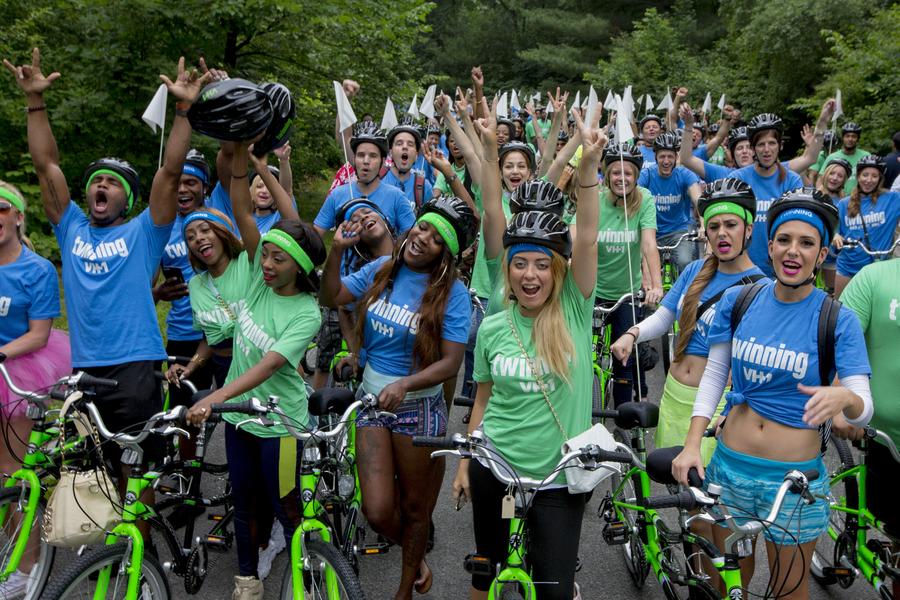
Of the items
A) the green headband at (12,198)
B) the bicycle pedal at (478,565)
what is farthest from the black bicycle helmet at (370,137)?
the bicycle pedal at (478,565)

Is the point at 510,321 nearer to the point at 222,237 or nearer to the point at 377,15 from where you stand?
the point at 222,237

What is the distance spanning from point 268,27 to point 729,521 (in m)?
14.0

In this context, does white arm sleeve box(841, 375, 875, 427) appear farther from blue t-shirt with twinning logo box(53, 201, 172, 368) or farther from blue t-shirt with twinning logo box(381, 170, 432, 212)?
blue t-shirt with twinning logo box(381, 170, 432, 212)

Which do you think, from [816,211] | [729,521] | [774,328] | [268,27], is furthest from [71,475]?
[268,27]

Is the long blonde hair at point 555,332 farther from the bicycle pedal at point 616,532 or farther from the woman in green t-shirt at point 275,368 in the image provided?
the bicycle pedal at point 616,532

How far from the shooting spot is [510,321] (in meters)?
3.92

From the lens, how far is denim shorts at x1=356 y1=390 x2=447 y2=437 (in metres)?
4.67

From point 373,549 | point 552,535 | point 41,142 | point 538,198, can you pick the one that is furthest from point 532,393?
point 41,142

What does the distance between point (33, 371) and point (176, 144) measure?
5.46 ft

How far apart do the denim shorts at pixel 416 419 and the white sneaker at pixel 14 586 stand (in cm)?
202

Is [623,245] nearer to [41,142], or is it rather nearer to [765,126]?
[765,126]

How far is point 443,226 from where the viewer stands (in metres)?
→ 4.70

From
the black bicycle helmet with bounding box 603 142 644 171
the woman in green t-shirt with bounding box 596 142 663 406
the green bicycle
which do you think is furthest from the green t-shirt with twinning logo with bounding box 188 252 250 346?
the green bicycle

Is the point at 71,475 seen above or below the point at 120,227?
below
